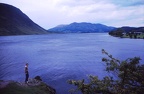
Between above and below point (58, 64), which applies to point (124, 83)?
above

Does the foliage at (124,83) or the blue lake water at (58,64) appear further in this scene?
the blue lake water at (58,64)

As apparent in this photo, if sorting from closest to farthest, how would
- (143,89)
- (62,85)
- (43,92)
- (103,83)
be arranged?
(143,89) < (103,83) < (43,92) < (62,85)

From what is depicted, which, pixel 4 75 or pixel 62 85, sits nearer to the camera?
pixel 62 85

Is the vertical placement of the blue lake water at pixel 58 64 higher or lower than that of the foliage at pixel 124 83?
lower

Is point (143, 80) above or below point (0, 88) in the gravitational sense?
above

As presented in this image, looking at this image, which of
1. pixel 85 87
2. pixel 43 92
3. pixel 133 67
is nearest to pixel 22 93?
pixel 43 92

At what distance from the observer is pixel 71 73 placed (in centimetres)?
5203

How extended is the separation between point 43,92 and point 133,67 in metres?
17.9

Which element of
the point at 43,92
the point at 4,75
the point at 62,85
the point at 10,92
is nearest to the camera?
the point at 10,92

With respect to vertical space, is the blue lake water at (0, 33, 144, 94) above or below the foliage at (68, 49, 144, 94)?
below

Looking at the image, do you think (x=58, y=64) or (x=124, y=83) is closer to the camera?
(x=124, y=83)

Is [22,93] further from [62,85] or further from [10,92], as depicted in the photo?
[62,85]

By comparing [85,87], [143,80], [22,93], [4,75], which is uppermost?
[143,80]

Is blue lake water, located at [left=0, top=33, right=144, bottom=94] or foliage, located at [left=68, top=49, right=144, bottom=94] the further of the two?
blue lake water, located at [left=0, top=33, right=144, bottom=94]
